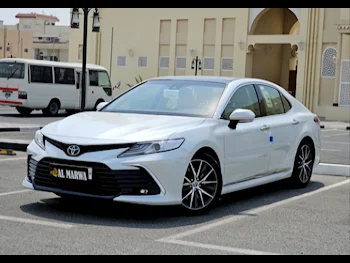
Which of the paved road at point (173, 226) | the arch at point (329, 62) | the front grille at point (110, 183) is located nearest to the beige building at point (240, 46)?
the arch at point (329, 62)

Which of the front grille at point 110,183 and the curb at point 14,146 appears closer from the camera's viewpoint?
the front grille at point 110,183

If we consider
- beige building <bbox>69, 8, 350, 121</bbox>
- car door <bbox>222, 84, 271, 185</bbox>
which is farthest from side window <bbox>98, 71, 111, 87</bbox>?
car door <bbox>222, 84, 271, 185</bbox>

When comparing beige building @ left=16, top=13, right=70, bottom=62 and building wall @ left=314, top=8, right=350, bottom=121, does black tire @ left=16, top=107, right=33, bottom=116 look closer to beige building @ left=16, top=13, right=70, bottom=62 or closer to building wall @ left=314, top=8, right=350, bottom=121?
building wall @ left=314, top=8, right=350, bottom=121

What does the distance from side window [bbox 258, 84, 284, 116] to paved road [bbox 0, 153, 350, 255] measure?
106cm

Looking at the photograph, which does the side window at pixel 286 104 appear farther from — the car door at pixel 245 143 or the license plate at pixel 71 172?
the license plate at pixel 71 172

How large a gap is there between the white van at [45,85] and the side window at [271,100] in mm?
18128

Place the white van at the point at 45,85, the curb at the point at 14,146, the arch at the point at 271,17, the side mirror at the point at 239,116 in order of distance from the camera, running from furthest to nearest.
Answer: the arch at the point at 271,17, the white van at the point at 45,85, the curb at the point at 14,146, the side mirror at the point at 239,116

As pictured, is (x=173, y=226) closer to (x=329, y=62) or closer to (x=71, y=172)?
(x=71, y=172)

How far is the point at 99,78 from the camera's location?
2956 centimetres

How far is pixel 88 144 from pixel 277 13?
35.6 m

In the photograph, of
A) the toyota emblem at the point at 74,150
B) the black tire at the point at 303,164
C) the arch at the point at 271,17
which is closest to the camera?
the toyota emblem at the point at 74,150

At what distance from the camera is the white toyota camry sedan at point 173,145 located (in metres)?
6.02
